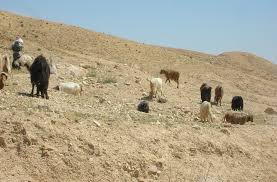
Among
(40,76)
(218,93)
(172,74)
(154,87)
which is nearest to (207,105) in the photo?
(154,87)

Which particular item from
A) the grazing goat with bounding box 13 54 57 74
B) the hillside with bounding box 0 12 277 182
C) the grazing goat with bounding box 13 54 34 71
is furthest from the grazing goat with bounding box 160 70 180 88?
the grazing goat with bounding box 13 54 34 71

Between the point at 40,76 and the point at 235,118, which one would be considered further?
the point at 235,118

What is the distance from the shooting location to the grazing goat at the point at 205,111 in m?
17.3

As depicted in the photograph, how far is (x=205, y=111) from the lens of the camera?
17469mm

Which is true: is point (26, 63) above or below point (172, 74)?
above

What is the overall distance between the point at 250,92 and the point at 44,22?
14879 mm

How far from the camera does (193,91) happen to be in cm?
2753

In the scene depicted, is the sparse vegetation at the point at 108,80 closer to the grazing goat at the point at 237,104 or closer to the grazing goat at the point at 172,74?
the grazing goat at the point at 172,74

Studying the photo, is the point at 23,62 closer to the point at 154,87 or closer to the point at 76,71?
the point at 76,71

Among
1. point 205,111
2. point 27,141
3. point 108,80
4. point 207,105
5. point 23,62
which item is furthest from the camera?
point 108,80

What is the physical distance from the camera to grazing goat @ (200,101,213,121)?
681 inches

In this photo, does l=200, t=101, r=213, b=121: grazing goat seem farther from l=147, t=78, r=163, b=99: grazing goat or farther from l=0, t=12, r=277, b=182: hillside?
l=147, t=78, r=163, b=99: grazing goat

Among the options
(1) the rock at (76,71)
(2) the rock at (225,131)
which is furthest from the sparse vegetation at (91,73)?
(2) the rock at (225,131)

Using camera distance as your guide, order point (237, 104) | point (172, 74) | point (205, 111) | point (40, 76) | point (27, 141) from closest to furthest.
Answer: point (27, 141), point (40, 76), point (205, 111), point (237, 104), point (172, 74)
